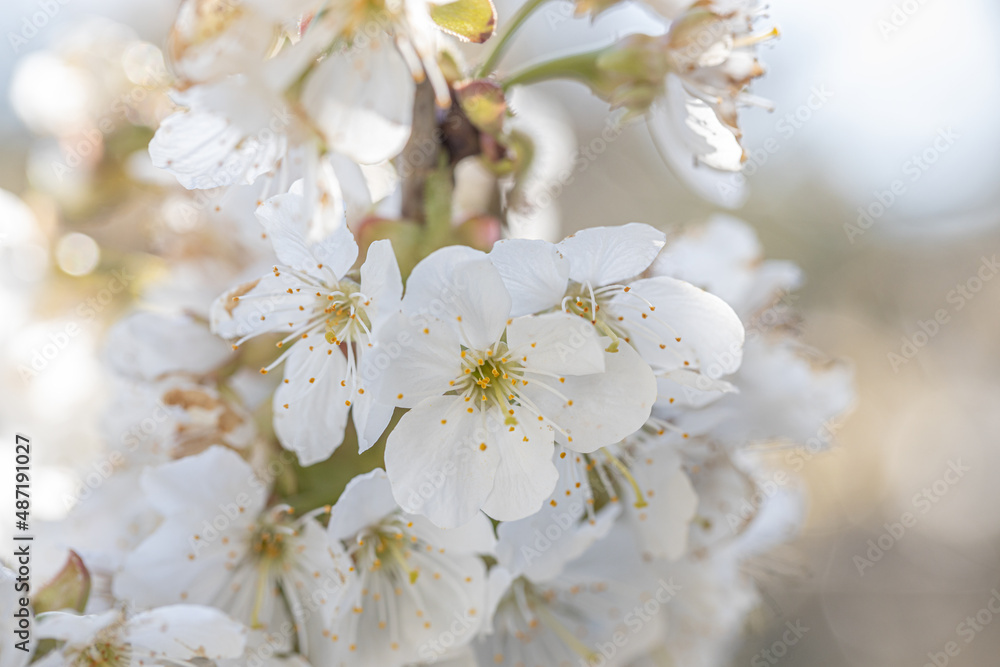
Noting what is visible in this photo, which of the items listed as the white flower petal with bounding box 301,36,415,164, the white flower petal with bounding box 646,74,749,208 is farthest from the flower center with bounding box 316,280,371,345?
the white flower petal with bounding box 646,74,749,208

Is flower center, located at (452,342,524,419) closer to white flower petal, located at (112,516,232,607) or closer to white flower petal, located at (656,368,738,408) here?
white flower petal, located at (656,368,738,408)

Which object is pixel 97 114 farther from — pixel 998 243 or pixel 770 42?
pixel 998 243

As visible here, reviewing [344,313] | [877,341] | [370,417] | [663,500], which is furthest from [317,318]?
[877,341]

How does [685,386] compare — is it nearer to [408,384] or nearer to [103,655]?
[408,384]

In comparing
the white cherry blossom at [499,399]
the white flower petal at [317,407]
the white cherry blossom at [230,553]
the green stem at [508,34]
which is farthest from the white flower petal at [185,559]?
the green stem at [508,34]

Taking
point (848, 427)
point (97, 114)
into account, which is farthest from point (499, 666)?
point (848, 427)
